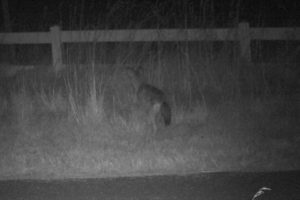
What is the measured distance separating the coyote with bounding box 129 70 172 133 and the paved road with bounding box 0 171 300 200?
2.07 meters

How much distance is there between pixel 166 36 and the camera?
10867 millimetres

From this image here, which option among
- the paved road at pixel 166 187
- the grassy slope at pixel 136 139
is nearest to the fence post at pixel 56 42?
the grassy slope at pixel 136 139

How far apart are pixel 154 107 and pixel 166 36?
3.84 meters

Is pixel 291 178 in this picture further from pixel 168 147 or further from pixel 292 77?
pixel 292 77

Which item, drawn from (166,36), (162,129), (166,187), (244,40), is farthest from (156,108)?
(244,40)

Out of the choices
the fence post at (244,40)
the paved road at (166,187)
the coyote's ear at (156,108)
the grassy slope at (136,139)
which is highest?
the fence post at (244,40)

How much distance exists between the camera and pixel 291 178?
17.0 ft

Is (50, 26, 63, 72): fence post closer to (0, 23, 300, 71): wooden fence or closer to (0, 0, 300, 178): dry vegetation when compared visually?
(0, 23, 300, 71): wooden fence

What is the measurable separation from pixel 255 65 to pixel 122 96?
11.1 ft

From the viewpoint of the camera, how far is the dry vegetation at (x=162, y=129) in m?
5.82

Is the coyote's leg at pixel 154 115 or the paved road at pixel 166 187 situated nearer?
the paved road at pixel 166 187

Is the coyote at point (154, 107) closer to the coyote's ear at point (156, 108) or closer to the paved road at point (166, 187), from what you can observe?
the coyote's ear at point (156, 108)

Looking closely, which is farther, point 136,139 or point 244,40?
point 244,40

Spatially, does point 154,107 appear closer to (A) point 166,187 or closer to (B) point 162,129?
(B) point 162,129
